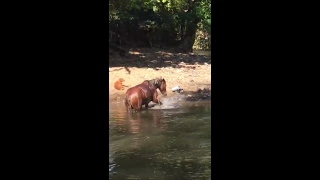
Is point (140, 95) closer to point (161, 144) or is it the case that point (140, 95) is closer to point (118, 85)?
point (118, 85)

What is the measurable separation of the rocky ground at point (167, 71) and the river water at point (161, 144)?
1868 mm

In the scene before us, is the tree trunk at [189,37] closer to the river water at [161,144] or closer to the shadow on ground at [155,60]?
the shadow on ground at [155,60]

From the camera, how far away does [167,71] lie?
44.0 feet

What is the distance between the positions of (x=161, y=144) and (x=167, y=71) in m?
7.24

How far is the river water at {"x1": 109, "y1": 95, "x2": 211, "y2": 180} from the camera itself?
5055 mm

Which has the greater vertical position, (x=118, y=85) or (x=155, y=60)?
(x=155, y=60)

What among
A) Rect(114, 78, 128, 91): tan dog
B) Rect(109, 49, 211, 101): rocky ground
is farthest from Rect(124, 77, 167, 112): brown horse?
Rect(114, 78, 128, 91): tan dog

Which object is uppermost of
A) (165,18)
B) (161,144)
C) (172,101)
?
(165,18)

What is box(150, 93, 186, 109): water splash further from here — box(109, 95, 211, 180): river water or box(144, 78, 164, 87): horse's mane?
box(144, 78, 164, 87): horse's mane

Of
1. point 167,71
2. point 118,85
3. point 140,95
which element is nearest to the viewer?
point 140,95

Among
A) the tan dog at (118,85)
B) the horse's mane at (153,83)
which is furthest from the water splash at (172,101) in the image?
the tan dog at (118,85)

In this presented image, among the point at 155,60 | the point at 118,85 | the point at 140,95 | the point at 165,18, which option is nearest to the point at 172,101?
the point at 140,95
